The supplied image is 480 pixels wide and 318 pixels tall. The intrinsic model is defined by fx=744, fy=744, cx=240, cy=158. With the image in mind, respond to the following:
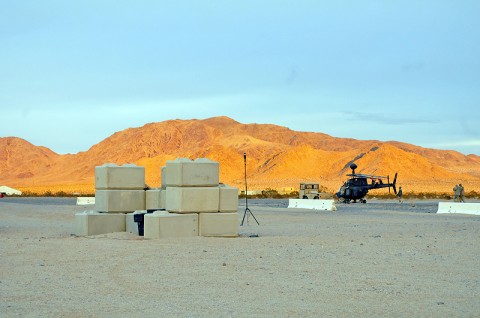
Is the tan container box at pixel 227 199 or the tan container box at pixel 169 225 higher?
the tan container box at pixel 227 199

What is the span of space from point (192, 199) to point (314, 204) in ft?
86.0

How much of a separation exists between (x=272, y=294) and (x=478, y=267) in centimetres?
504

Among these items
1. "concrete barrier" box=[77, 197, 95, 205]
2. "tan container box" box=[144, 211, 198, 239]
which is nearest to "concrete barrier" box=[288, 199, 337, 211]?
"concrete barrier" box=[77, 197, 95, 205]

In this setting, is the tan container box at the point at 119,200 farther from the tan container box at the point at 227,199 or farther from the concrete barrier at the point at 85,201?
the concrete barrier at the point at 85,201

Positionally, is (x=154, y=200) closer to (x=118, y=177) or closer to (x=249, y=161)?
(x=118, y=177)

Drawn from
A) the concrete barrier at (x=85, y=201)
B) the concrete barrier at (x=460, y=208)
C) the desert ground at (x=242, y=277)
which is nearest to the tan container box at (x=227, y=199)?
the desert ground at (x=242, y=277)

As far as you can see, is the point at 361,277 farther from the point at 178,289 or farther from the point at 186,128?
the point at 186,128

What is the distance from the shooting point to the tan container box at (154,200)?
908 inches

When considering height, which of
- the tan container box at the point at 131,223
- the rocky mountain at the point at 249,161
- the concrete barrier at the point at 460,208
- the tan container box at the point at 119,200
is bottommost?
the tan container box at the point at 131,223

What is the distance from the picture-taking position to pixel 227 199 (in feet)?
68.9

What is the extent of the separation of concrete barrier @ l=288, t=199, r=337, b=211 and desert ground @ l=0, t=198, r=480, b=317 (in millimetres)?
23423

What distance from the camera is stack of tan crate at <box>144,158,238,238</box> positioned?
2020 cm

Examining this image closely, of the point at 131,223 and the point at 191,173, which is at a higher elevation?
the point at 191,173

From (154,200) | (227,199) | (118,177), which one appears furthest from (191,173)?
(118,177)
